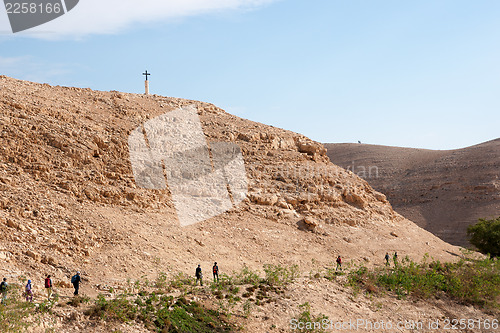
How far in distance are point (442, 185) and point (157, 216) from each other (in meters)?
34.9

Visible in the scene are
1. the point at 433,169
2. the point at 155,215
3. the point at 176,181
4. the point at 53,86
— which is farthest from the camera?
the point at 433,169

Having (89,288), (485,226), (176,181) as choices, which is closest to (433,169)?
(485,226)

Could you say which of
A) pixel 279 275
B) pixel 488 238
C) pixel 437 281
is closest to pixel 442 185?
pixel 488 238

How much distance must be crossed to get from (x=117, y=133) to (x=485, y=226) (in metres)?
22.9

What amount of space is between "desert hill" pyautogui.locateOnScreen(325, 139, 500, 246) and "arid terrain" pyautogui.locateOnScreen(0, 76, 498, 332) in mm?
16713

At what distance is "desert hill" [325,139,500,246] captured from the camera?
4066cm

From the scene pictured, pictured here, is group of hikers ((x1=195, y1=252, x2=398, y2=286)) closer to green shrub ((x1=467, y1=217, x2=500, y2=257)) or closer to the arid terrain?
the arid terrain

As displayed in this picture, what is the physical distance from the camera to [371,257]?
21.1 metres

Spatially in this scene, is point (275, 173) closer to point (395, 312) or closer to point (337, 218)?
point (337, 218)

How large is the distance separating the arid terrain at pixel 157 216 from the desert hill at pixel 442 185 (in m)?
16.7

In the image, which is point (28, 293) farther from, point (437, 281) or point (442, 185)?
point (442, 185)

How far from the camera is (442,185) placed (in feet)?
152

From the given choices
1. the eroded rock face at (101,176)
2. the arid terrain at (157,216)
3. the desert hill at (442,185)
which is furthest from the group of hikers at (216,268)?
the desert hill at (442,185)

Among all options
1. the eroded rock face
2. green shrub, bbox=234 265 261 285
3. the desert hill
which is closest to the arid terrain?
the eroded rock face
